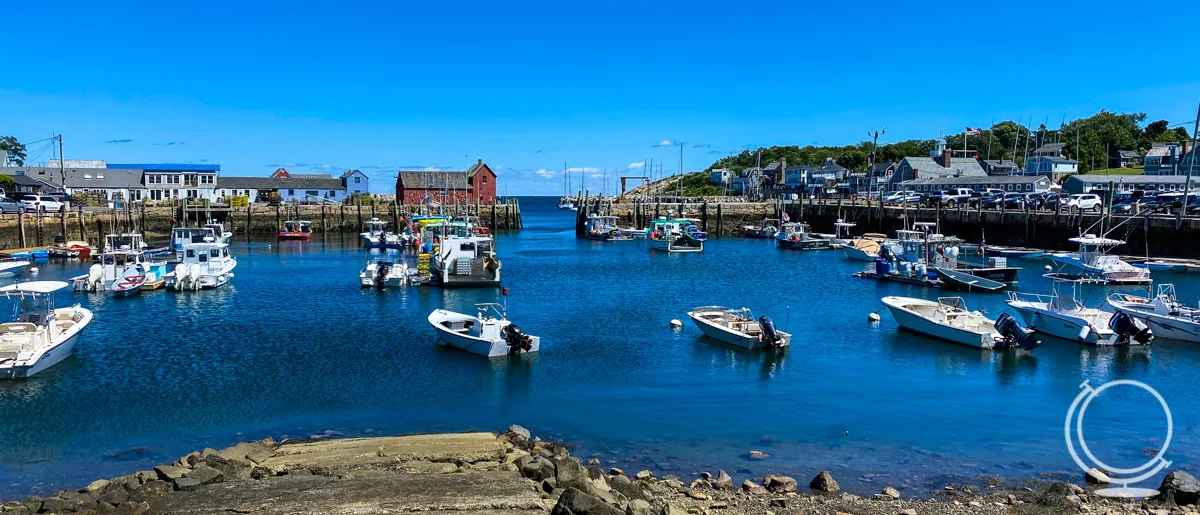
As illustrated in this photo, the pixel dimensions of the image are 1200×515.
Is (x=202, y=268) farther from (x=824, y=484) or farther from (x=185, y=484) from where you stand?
(x=824, y=484)

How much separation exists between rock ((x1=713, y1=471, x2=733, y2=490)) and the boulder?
699 mm

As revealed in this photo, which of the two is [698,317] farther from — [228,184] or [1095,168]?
[1095,168]

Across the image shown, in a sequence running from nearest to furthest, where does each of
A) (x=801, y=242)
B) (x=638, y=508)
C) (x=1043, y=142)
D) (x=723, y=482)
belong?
(x=638, y=508), (x=723, y=482), (x=801, y=242), (x=1043, y=142)

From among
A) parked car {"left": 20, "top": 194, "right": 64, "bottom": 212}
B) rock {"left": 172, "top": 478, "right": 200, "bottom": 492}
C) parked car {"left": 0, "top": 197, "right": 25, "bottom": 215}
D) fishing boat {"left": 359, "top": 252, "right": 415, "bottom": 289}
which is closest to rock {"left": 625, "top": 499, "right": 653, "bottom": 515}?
rock {"left": 172, "top": 478, "right": 200, "bottom": 492}

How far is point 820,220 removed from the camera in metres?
97.6

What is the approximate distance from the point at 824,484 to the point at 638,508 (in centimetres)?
465

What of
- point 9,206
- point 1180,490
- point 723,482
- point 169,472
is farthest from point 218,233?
point 1180,490

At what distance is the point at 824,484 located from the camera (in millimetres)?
17734

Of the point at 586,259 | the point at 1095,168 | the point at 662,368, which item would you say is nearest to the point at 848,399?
the point at 662,368

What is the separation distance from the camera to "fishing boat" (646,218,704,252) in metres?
76.7

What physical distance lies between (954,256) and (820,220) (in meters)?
46.0

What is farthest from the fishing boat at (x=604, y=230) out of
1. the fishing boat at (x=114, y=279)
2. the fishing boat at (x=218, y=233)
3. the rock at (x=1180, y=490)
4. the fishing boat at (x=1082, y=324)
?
the rock at (x=1180, y=490)

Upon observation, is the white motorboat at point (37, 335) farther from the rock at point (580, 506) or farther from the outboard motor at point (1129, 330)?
the outboard motor at point (1129, 330)

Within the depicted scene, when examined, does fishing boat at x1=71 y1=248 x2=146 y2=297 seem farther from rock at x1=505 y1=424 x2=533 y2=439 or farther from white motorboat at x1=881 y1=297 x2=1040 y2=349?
white motorboat at x1=881 y1=297 x2=1040 y2=349
